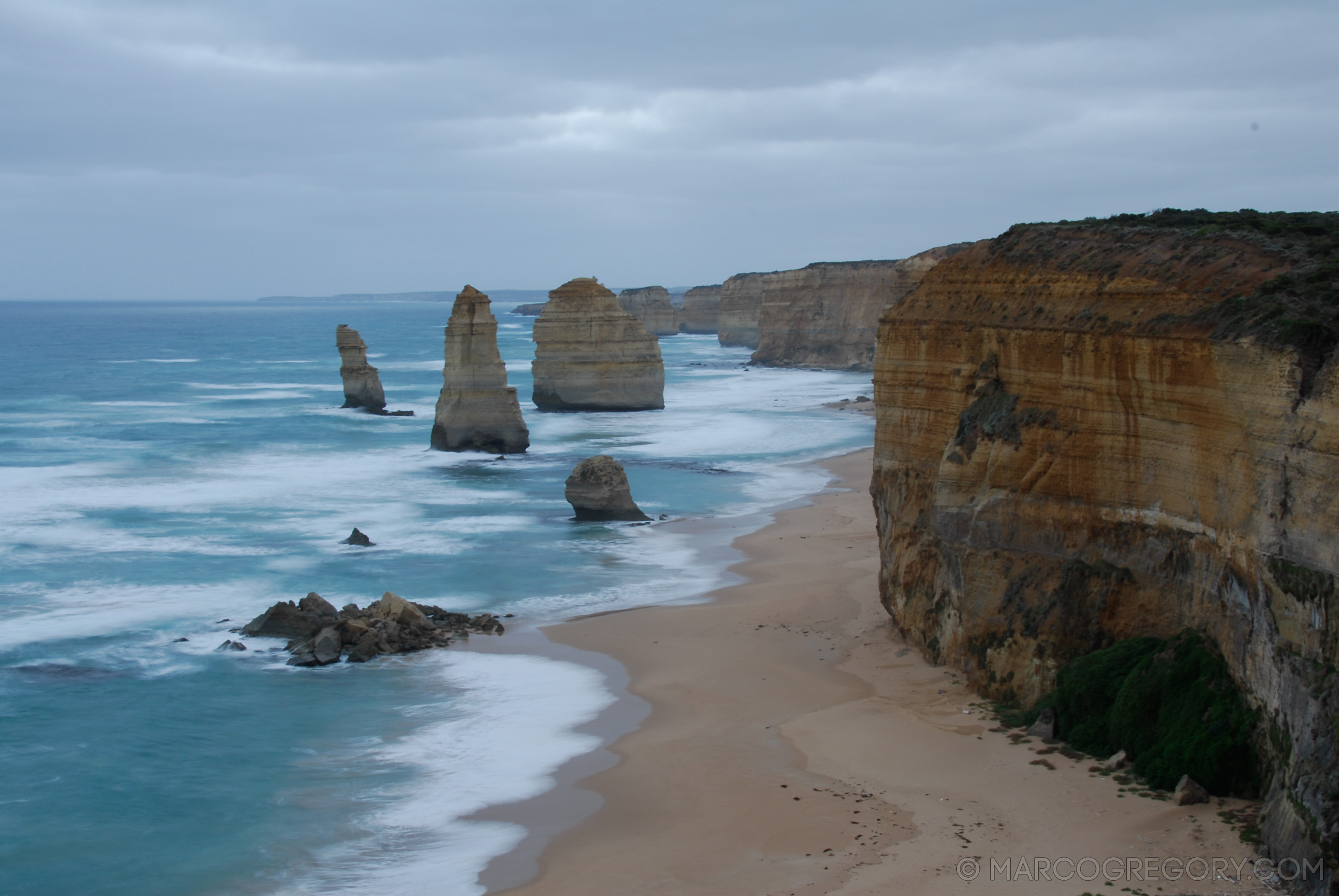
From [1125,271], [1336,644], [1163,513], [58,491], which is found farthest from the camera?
[58,491]

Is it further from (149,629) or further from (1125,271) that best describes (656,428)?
(1125,271)

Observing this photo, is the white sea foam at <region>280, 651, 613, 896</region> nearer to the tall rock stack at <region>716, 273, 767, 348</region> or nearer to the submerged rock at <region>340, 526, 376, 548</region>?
the submerged rock at <region>340, 526, 376, 548</region>

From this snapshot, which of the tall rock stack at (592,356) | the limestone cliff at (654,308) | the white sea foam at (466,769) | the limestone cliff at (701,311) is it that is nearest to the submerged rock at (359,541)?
the white sea foam at (466,769)

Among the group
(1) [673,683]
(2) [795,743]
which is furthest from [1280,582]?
(1) [673,683]

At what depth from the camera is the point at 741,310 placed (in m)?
119

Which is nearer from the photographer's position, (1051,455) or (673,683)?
(1051,455)

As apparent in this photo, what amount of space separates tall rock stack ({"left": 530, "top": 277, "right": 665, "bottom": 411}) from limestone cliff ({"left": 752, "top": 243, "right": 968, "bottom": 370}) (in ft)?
89.0

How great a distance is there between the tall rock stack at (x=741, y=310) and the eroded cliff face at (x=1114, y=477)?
99.7 metres

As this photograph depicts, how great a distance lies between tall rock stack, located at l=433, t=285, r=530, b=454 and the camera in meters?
42.5

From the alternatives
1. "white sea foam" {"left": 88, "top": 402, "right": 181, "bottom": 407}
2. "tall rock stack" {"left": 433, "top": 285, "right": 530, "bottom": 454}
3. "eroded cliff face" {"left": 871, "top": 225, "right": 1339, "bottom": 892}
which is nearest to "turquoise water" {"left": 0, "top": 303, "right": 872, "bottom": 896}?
"tall rock stack" {"left": 433, "top": 285, "right": 530, "bottom": 454}

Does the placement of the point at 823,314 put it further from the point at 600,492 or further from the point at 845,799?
the point at 845,799

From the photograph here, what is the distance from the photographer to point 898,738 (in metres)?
13.8

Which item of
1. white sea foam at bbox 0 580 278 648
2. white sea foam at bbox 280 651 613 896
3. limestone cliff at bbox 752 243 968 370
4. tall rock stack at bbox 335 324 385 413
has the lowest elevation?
white sea foam at bbox 280 651 613 896

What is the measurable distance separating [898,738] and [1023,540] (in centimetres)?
286
